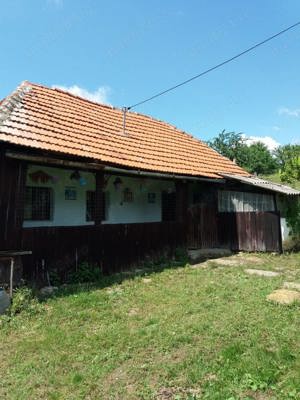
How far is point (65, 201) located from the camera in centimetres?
989

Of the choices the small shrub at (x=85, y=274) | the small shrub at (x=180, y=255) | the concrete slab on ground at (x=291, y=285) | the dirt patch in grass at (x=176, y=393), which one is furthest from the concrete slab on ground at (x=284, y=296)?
the small shrub at (x=180, y=255)

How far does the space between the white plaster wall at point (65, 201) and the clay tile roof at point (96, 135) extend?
1.11 m

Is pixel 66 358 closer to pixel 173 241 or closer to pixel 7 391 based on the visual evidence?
pixel 7 391

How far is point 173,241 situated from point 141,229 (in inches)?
60.4

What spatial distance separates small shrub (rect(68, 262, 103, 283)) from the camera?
26.4 feet

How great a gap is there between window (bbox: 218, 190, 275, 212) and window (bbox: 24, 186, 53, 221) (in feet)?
21.1

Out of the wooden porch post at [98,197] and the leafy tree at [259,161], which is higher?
the leafy tree at [259,161]

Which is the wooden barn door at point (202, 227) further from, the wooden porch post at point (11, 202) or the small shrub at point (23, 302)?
the small shrub at point (23, 302)

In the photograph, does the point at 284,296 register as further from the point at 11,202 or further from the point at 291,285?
the point at 11,202

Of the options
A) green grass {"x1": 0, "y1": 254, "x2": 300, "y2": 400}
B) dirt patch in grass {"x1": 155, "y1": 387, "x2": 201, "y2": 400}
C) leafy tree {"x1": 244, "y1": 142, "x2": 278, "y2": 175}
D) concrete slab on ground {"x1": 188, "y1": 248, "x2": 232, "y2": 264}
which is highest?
leafy tree {"x1": 244, "y1": 142, "x2": 278, "y2": 175}

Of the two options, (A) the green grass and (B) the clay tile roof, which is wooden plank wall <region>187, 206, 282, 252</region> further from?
(A) the green grass

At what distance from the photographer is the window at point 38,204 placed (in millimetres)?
9164

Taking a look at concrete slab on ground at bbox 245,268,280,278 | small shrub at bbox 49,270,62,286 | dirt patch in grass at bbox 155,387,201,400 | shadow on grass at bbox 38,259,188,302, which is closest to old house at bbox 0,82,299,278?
small shrub at bbox 49,270,62,286

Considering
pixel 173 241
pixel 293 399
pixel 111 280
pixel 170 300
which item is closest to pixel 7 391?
pixel 293 399
